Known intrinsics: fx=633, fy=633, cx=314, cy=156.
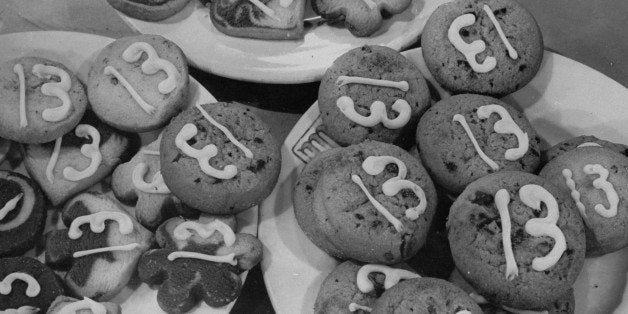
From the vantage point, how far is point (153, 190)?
1933mm

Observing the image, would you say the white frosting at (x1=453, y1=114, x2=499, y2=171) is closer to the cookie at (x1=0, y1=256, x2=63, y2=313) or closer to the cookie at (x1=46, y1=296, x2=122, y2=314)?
the cookie at (x1=46, y1=296, x2=122, y2=314)

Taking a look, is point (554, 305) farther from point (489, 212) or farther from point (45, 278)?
point (45, 278)

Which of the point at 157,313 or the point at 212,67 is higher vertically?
the point at 212,67

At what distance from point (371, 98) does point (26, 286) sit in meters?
1.15

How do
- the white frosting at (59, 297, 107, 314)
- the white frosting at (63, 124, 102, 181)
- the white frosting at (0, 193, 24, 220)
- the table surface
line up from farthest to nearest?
the table surface
the white frosting at (63, 124, 102, 181)
the white frosting at (0, 193, 24, 220)
the white frosting at (59, 297, 107, 314)

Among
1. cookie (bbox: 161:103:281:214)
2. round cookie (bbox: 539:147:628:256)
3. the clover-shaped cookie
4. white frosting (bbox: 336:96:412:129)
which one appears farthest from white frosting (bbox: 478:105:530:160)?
the clover-shaped cookie

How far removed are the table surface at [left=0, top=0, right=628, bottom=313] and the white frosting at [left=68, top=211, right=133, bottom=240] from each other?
711 millimetres

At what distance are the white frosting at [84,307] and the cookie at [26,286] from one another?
0.07 m

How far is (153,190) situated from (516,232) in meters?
1.06

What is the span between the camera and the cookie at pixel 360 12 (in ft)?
7.32

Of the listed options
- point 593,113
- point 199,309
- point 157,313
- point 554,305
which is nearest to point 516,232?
point 554,305

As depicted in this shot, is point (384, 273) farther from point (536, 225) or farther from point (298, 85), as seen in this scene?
point (298, 85)

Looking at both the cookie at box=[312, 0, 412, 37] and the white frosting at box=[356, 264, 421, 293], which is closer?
the white frosting at box=[356, 264, 421, 293]

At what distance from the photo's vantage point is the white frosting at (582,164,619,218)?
1.80 meters
